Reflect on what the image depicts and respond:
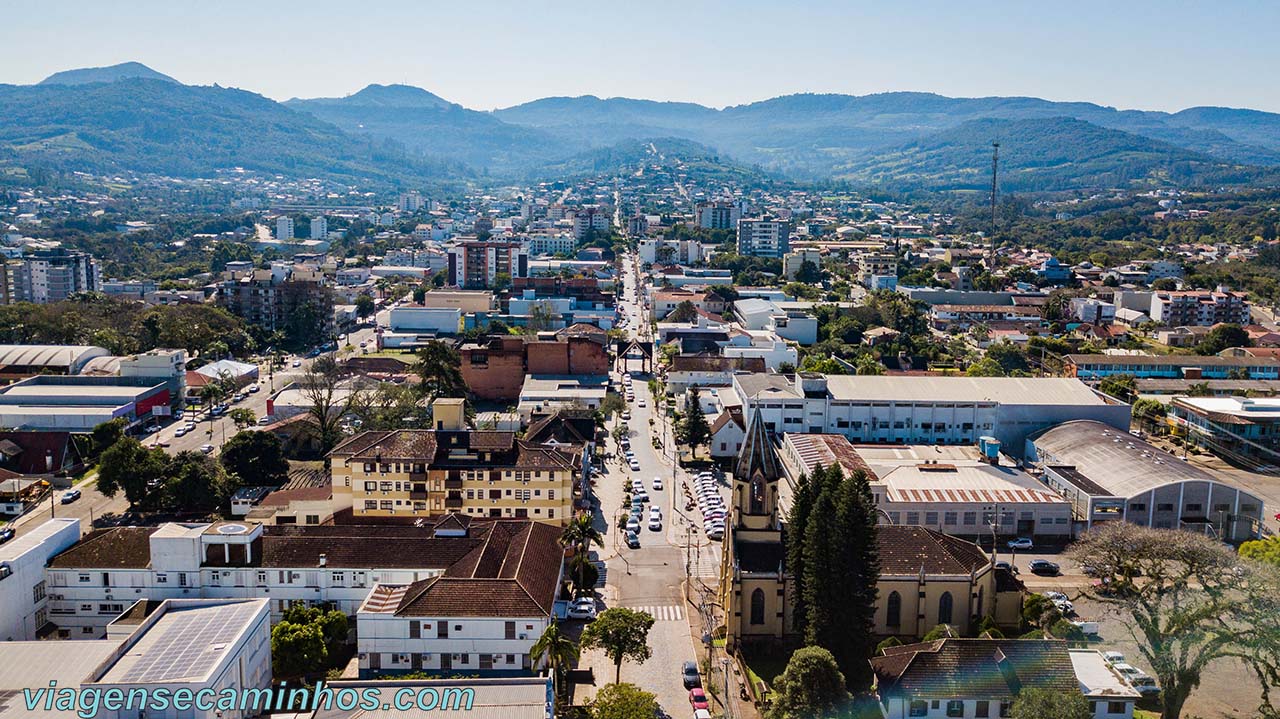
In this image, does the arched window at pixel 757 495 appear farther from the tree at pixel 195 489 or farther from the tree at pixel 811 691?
the tree at pixel 195 489

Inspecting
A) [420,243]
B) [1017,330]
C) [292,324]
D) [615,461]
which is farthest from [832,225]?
[615,461]

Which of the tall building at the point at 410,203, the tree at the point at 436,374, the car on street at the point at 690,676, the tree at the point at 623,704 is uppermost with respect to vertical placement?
the tall building at the point at 410,203

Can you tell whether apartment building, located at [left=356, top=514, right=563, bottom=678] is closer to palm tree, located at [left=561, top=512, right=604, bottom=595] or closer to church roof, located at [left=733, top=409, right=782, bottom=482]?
palm tree, located at [left=561, top=512, right=604, bottom=595]

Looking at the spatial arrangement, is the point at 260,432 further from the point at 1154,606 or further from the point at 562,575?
the point at 1154,606

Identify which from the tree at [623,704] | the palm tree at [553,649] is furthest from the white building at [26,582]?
the tree at [623,704]

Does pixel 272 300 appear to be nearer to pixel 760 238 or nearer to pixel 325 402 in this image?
pixel 325 402

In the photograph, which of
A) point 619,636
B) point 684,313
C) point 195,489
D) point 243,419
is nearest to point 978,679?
point 619,636

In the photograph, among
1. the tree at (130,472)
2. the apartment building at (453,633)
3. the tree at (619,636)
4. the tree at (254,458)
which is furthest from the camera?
the tree at (254,458)
